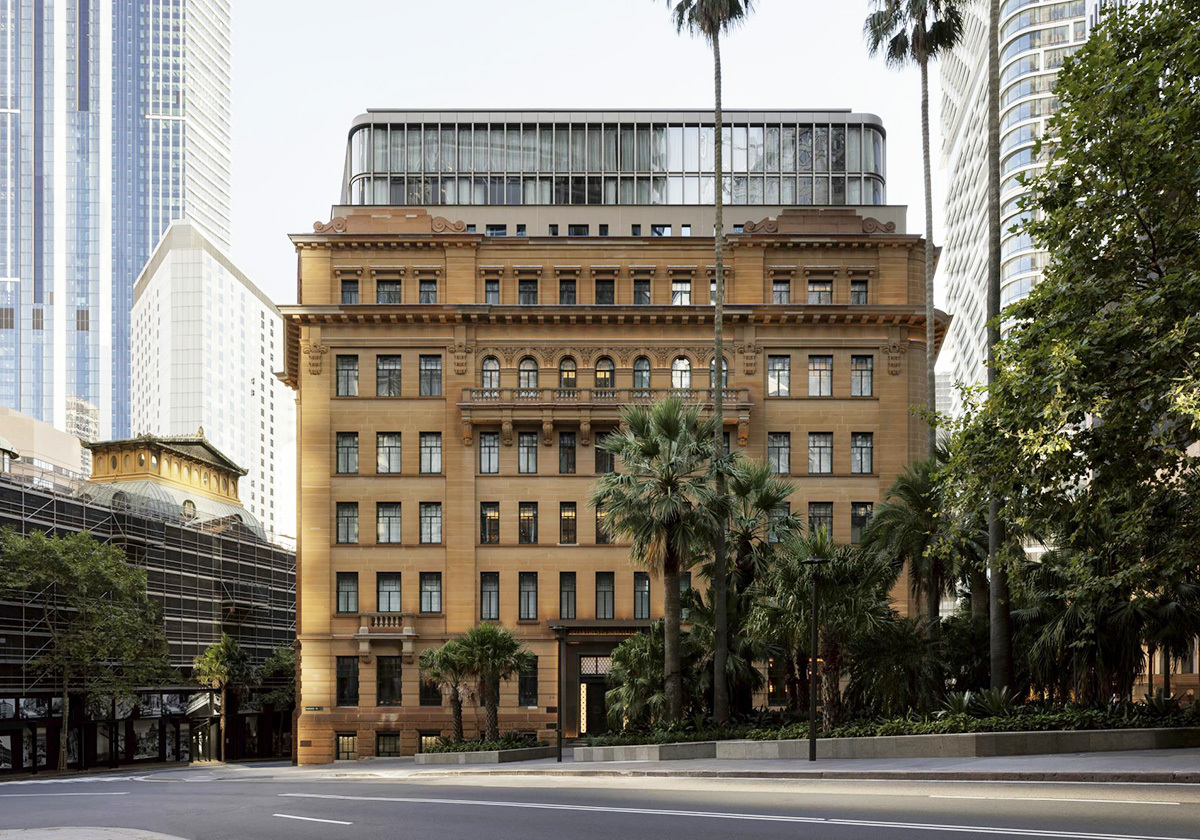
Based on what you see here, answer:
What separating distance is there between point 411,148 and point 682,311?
20015 millimetres

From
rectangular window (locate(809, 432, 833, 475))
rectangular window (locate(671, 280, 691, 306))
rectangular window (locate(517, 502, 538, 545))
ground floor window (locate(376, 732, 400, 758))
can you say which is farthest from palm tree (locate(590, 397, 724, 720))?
ground floor window (locate(376, 732, 400, 758))

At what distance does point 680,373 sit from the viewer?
187 ft

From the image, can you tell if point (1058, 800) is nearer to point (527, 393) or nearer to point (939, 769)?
point (939, 769)

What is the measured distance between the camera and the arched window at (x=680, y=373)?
56.8 m

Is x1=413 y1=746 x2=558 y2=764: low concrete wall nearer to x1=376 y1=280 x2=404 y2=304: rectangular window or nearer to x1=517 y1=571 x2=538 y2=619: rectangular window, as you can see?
x1=517 y1=571 x2=538 y2=619: rectangular window

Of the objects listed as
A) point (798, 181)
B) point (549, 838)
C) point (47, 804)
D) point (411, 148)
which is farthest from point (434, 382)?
point (549, 838)

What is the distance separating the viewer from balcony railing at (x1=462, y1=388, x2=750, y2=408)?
55.8 meters

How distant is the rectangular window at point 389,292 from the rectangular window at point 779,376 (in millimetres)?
18256

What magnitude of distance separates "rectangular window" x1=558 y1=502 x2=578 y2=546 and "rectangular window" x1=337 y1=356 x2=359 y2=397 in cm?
1148

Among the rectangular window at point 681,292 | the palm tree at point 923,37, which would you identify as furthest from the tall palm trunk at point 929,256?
the rectangular window at point 681,292

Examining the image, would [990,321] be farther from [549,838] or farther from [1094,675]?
[549,838]

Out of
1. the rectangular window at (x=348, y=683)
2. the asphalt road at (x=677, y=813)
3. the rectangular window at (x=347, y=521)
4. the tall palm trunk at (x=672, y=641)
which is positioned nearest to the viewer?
the asphalt road at (x=677, y=813)

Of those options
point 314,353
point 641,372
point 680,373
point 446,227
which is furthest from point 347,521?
point 680,373

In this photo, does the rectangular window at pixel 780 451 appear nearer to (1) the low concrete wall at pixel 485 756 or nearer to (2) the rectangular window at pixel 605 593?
(2) the rectangular window at pixel 605 593
